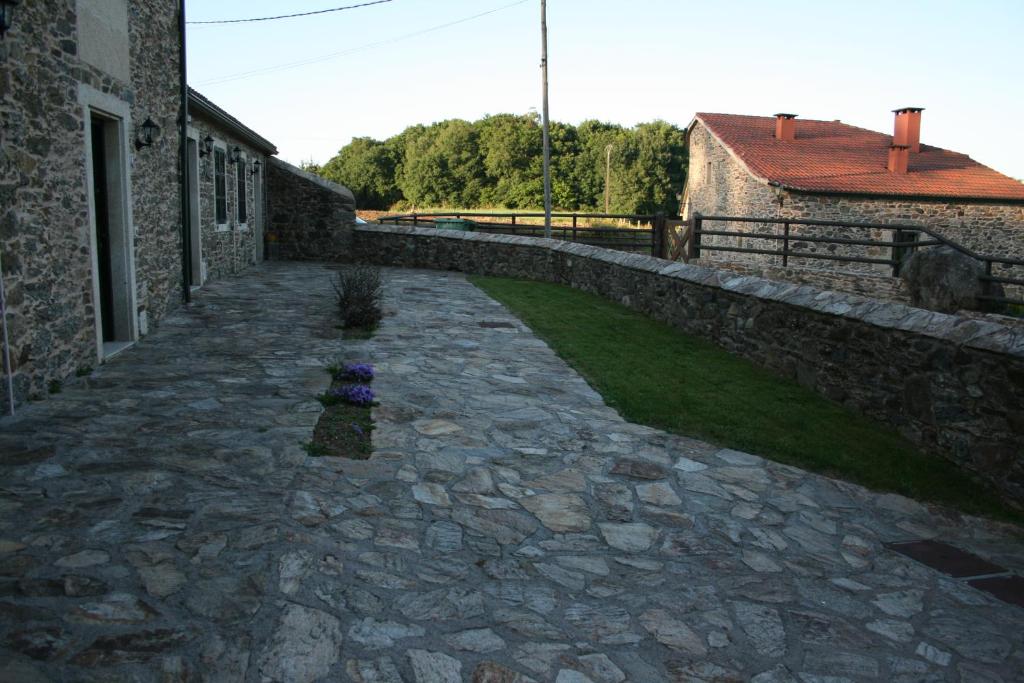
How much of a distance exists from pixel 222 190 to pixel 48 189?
8.30 metres

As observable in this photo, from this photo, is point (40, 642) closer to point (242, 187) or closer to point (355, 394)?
point (355, 394)

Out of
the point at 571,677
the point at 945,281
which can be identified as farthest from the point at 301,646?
the point at 945,281

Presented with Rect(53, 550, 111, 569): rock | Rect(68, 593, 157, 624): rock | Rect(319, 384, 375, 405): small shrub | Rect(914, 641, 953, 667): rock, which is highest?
Rect(319, 384, 375, 405): small shrub

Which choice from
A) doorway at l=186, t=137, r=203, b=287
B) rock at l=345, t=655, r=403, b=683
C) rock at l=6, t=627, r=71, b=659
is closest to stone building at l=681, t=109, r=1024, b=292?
doorway at l=186, t=137, r=203, b=287

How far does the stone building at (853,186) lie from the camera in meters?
22.8

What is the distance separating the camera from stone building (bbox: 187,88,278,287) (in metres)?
11.8

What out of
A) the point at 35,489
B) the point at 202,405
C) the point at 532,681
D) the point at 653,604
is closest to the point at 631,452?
the point at 653,604

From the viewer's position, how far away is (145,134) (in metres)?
8.21

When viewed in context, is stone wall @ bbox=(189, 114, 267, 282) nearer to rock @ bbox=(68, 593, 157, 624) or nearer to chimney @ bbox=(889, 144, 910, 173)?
rock @ bbox=(68, 593, 157, 624)

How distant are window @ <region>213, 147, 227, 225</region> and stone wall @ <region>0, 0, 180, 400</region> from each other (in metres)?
5.29

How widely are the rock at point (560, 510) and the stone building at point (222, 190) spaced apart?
26.8 feet

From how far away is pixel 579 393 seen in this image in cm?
677

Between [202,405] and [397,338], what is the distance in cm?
328

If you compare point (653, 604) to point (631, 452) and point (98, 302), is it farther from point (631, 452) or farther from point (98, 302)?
point (98, 302)
